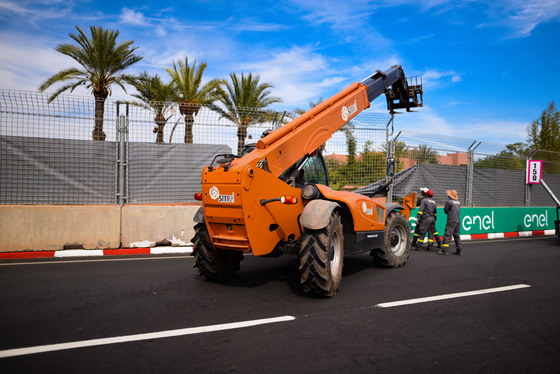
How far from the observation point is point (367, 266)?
7828 mm

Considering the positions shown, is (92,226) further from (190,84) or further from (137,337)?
(190,84)

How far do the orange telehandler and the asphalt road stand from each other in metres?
0.45

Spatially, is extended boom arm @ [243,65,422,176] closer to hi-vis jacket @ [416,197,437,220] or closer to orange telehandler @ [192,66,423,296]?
orange telehandler @ [192,66,423,296]

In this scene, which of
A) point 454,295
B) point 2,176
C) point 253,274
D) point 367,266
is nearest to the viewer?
point 454,295

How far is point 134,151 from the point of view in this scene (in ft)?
32.3

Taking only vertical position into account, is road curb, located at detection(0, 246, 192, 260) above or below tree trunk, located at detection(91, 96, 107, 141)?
below

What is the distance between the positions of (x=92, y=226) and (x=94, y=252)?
2.23 feet

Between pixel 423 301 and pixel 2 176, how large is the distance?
9.10 meters

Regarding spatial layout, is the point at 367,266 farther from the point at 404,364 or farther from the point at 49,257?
the point at 49,257

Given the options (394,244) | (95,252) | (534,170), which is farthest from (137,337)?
(534,170)

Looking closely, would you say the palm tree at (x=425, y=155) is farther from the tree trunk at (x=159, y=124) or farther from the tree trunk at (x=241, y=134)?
the tree trunk at (x=159, y=124)

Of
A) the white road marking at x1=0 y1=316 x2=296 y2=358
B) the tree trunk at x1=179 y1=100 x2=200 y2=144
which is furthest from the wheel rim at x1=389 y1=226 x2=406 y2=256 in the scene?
the tree trunk at x1=179 y1=100 x2=200 y2=144

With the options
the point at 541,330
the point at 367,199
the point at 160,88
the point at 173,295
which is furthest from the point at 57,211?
the point at 160,88

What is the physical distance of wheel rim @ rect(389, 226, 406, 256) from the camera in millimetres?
8109
